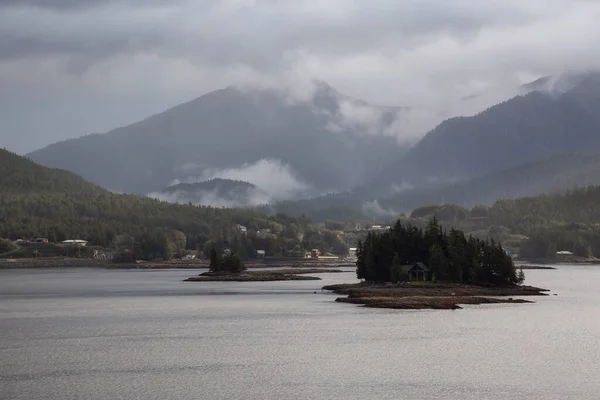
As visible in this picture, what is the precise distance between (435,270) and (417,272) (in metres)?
6.16

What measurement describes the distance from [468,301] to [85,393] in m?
91.7

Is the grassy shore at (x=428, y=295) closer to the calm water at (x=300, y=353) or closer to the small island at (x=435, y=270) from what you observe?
the small island at (x=435, y=270)

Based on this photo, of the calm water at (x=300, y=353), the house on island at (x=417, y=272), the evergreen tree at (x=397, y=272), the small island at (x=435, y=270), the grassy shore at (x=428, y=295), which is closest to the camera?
the calm water at (x=300, y=353)

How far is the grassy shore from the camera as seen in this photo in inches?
5871

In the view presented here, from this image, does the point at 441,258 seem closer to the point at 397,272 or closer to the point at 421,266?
the point at 421,266

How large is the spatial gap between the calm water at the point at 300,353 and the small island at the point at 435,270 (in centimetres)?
1940

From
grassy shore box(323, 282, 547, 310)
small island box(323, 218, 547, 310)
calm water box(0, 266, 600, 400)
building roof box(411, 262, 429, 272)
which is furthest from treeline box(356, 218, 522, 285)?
calm water box(0, 266, 600, 400)

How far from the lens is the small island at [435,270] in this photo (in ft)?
572

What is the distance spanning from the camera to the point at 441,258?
7352 inches

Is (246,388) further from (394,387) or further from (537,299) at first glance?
(537,299)

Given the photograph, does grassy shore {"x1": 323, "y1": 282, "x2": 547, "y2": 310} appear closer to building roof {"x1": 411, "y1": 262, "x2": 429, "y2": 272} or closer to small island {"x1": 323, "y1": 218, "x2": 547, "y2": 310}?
small island {"x1": 323, "y1": 218, "x2": 547, "y2": 310}

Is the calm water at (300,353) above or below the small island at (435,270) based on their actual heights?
below

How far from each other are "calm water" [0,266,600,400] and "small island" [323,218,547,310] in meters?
19.4

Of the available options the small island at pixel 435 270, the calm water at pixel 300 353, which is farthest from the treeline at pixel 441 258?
the calm water at pixel 300 353
